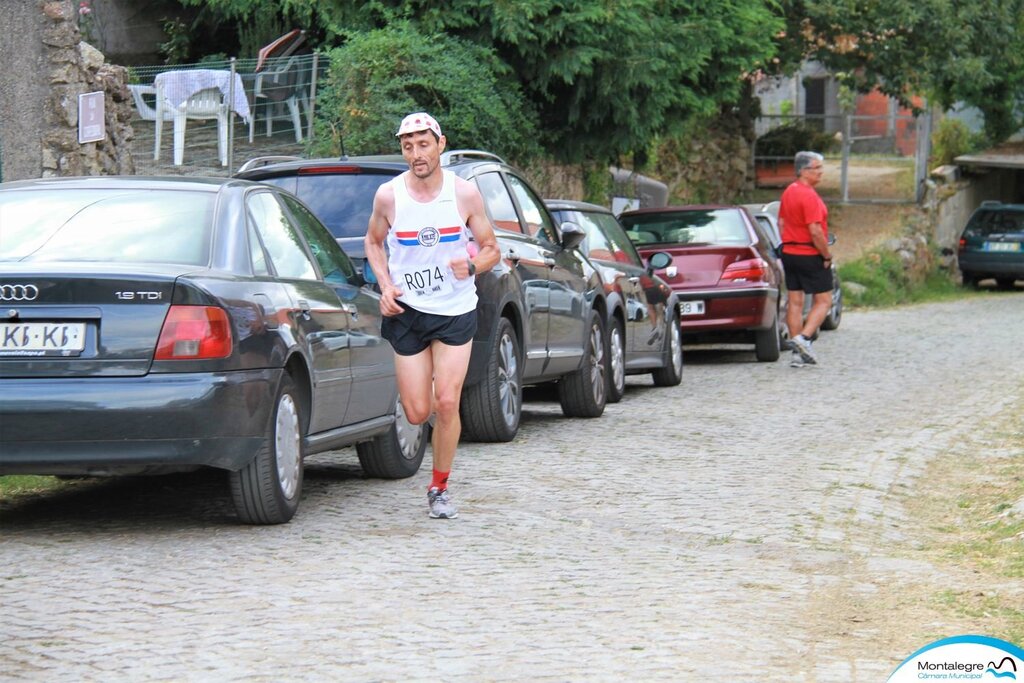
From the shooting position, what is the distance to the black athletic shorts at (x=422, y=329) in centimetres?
797

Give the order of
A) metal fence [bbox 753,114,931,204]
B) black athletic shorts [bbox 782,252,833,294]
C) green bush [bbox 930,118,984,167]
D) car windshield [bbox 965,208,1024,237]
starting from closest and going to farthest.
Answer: black athletic shorts [bbox 782,252,833,294] < car windshield [bbox 965,208,1024,237] < metal fence [bbox 753,114,931,204] < green bush [bbox 930,118,984,167]

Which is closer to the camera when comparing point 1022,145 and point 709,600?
point 709,600

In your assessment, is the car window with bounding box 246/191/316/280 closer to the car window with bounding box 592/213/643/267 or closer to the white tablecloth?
the car window with bounding box 592/213/643/267

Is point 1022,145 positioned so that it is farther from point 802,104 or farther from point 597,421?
point 597,421

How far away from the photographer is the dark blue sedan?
6.97 meters

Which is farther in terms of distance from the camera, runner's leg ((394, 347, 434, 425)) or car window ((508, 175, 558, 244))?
car window ((508, 175, 558, 244))

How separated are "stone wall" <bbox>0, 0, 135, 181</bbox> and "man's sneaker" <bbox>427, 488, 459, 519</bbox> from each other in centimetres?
729

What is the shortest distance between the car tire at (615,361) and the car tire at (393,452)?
13.5 feet

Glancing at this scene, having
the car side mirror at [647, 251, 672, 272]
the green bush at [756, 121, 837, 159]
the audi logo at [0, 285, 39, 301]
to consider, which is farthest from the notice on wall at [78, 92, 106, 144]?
the green bush at [756, 121, 837, 159]

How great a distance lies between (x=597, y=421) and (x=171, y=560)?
20.0 feet

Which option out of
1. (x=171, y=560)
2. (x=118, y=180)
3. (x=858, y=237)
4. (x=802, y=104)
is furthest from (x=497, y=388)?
(x=802, y=104)

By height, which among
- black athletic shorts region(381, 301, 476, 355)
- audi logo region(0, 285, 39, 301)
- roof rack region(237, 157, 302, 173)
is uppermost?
roof rack region(237, 157, 302, 173)

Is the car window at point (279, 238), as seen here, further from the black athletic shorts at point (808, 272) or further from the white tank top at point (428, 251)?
the black athletic shorts at point (808, 272)

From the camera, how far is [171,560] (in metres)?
6.94
